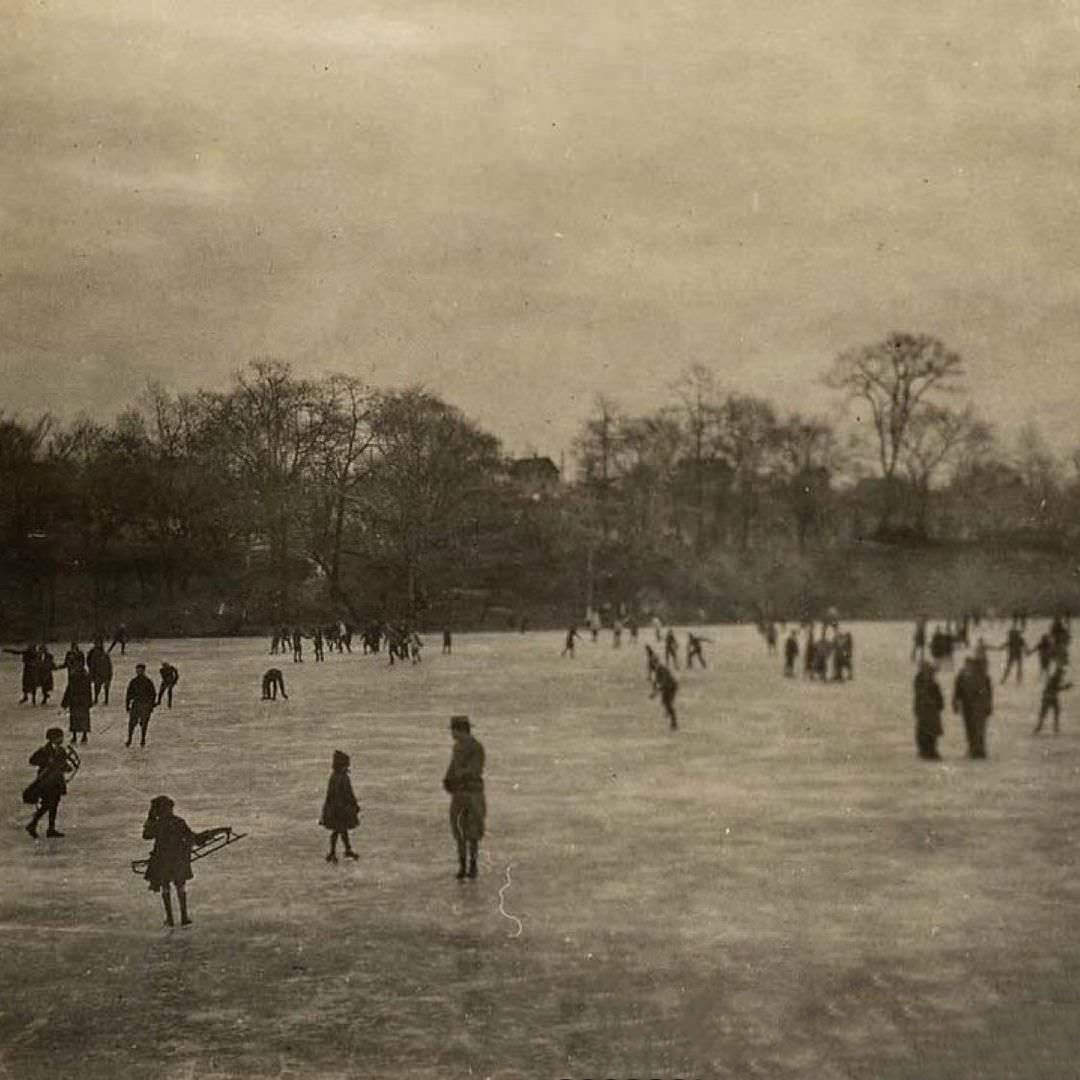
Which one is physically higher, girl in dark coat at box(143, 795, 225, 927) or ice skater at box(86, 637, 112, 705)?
ice skater at box(86, 637, 112, 705)

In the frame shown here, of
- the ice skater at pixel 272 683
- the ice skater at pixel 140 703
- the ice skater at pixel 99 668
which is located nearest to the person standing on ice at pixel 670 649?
the ice skater at pixel 272 683

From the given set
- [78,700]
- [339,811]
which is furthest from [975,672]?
[78,700]

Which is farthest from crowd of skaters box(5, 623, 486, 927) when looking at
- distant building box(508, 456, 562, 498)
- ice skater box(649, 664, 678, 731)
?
→ ice skater box(649, 664, 678, 731)

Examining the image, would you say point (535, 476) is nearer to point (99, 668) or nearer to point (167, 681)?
point (167, 681)

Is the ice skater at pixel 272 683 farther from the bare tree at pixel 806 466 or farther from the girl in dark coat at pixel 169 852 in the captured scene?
the bare tree at pixel 806 466

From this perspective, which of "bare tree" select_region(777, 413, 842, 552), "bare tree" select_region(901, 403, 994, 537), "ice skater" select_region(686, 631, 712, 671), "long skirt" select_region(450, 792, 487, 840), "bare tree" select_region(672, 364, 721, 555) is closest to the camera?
"bare tree" select_region(901, 403, 994, 537)

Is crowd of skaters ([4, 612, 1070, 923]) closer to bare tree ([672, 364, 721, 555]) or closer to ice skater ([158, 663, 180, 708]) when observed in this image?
A: ice skater ([158, 663, 180, 708])

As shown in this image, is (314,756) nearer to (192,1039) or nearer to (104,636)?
(104,636)

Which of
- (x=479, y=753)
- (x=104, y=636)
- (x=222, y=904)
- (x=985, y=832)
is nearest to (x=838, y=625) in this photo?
(x=985, y=832)
